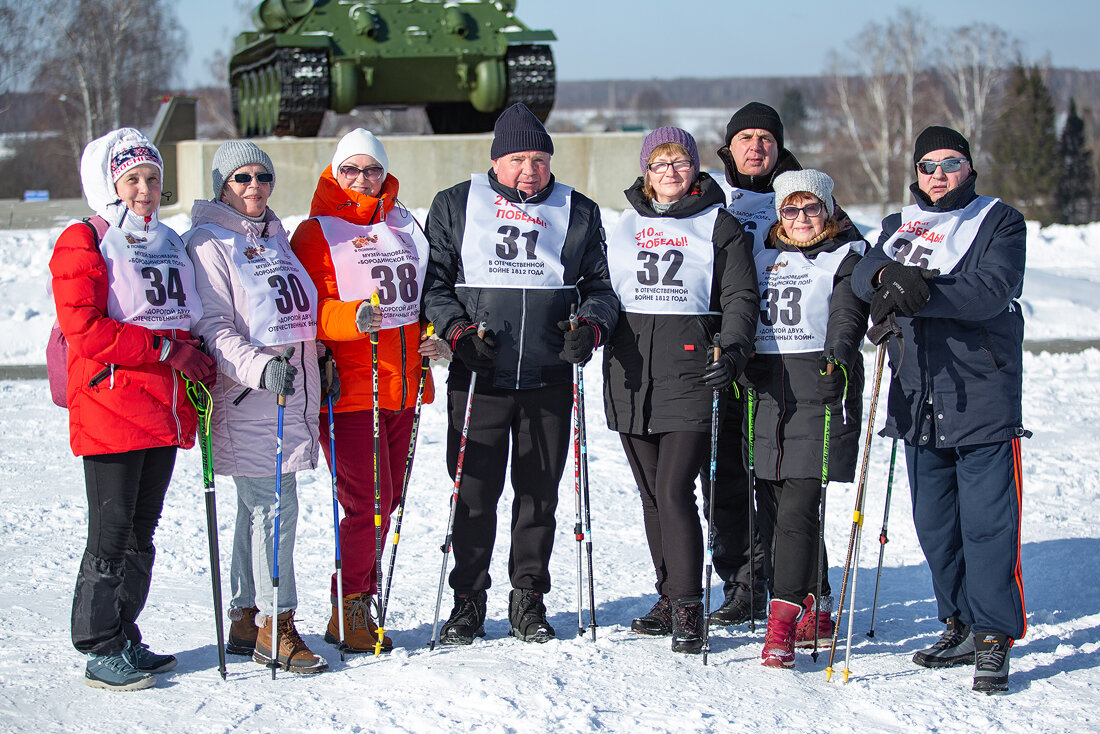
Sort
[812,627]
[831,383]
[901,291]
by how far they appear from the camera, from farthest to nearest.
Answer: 1. [812,627]
2. [831,383]
3. [901,291]

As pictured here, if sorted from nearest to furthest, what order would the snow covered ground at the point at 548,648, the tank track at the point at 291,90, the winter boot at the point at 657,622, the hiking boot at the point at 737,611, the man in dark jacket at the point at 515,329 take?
A: 1. the snow covered ground at the point at 548,648
2. the man in dark jacket at the point at 515,329
3. the winter boot at the point at 657,622
4. the hiking boot at the point at 737,611
5. the tank track at the point at 291,90

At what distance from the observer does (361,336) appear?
4156 millimetres

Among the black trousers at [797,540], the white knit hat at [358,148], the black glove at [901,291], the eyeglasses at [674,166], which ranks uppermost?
the white knit hat at [358,148]

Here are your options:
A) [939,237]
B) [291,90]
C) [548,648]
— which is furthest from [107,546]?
[291,90]

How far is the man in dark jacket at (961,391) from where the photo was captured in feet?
13.1

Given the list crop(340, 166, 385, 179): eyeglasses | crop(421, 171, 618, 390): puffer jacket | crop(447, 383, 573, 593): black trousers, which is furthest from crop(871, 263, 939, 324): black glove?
crop(340, 166, 385, 179): eyeglasses

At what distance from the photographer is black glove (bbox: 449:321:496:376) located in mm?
4121

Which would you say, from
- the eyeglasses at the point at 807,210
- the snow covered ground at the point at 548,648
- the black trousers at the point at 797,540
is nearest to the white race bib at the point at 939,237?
the eyeglasses at the point at 807,210

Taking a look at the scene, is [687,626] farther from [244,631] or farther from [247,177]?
[247,177]

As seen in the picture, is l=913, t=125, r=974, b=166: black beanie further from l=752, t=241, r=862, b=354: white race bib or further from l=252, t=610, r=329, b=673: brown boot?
l=252, t=610, r=329, b=673: brown boot

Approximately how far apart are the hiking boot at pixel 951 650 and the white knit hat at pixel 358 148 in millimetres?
2728

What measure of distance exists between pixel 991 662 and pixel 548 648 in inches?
62.5

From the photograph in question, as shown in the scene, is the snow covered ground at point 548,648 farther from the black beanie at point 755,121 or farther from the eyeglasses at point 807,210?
the black beanie at point 755,121

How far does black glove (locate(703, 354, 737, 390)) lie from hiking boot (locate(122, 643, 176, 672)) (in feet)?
7.13
